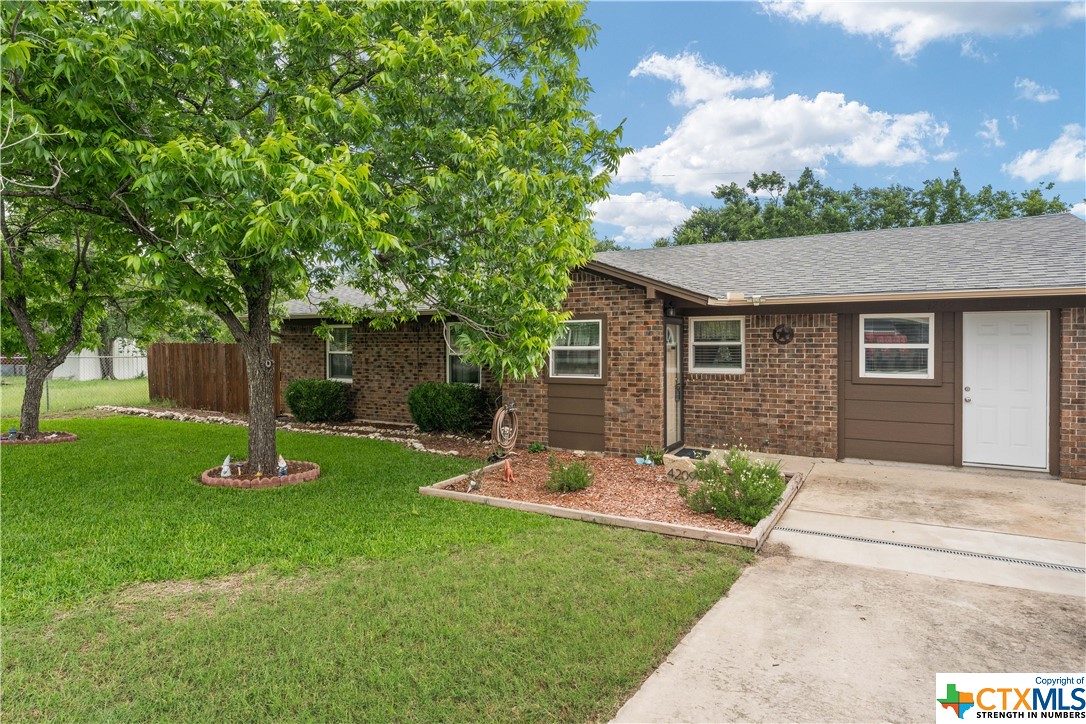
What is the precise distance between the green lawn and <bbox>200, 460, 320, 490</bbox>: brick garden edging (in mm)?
300

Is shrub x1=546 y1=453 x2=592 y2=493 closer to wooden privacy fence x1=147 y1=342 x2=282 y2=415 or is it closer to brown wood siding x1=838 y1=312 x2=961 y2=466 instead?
brown wood siding x1=838 y1=312 x2=961 y2=466

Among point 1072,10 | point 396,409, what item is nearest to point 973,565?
point 396,409

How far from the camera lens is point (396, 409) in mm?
12617

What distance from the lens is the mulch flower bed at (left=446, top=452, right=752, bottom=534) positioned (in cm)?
583

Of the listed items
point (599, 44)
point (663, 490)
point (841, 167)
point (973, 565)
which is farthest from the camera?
point (841, 167)

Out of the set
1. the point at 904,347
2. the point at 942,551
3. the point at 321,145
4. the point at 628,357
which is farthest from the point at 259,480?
the point at 904,347

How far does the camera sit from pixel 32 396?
1085 centimetres

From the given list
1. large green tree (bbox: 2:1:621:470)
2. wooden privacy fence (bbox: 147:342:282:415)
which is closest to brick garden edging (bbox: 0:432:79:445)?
wooden privacy fence (bbox: 147:342:282:415)

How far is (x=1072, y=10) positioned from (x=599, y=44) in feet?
41.1

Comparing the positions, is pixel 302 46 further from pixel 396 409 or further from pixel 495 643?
pixel 396 409

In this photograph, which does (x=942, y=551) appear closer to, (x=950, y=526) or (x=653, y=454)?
(x=950, y=526)

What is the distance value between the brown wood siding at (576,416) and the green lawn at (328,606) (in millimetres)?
3333

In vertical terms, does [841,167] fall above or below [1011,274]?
above

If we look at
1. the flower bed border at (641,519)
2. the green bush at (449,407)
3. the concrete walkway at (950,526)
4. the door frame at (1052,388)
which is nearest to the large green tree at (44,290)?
the green bush at (449,407)
